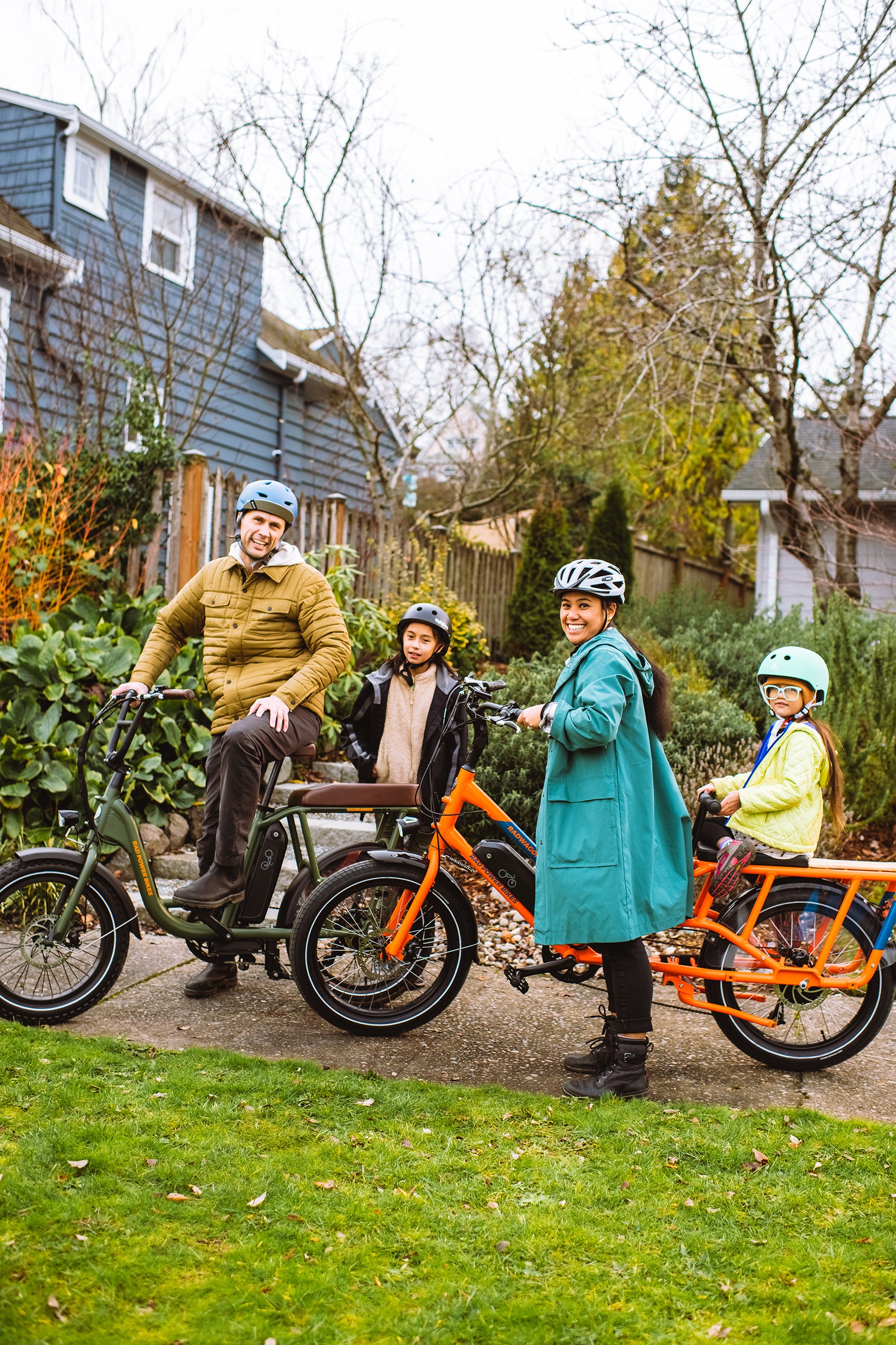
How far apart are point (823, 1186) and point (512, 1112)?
0.93 meters

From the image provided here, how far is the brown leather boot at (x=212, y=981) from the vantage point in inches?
175

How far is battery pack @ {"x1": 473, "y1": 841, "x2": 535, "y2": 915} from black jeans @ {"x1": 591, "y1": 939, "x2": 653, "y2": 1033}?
0.36 m

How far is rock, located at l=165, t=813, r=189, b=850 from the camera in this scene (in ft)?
20.3

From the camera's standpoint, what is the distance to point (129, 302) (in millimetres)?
11086

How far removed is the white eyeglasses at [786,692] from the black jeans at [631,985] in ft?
3.40

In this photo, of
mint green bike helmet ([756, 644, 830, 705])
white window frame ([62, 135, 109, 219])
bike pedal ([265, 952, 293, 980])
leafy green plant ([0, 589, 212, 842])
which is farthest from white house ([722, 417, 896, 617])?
bike pedal ([265, 952, 293, 980])

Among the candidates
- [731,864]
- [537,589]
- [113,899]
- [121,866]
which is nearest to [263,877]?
[113,899]

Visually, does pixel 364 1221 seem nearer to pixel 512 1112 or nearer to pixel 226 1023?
pixel 512 1112

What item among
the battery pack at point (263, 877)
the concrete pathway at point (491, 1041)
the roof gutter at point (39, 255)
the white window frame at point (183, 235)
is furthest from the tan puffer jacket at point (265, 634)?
the white window frame at point (183, 235)

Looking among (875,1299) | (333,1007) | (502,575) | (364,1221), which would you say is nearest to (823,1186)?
(875,1299)

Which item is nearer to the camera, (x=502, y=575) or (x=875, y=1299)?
(x=875, y=1299)

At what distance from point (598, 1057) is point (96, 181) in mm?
12295

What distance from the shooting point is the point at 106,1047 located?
381 centimetres

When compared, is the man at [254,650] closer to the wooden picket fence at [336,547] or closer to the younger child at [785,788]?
the younger child at [785,788]
